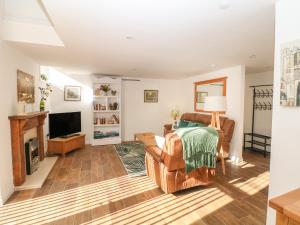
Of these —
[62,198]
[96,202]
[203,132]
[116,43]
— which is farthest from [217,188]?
[116,43]

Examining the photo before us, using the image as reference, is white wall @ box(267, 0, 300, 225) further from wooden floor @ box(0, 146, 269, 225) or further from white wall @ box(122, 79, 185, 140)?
white wall @ box(122, 79, 185, 140)

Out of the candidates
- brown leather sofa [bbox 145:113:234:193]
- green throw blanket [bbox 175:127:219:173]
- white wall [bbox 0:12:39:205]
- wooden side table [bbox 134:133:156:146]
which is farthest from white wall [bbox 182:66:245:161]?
white wall [bbox 0:12:39:205]

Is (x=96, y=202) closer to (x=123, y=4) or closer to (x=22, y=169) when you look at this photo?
(x=22, y=169)

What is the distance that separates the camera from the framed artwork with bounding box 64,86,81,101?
18.1ft

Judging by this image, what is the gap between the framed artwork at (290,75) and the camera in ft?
4.49

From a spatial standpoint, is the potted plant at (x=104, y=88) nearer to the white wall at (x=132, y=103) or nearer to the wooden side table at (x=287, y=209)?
the white wall at (x=132, y=103)

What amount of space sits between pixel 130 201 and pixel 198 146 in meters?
1.27

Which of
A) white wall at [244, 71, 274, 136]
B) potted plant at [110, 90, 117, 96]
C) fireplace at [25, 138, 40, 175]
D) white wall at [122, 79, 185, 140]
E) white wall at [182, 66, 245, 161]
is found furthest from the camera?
white wall at [122, 79, 185, 140]


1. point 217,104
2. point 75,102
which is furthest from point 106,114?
point 217,104

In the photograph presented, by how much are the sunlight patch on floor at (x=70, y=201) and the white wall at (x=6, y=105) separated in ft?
1.17

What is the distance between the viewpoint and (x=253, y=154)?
480 cm

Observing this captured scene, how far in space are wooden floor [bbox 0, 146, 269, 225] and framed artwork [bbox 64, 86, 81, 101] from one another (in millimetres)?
2642

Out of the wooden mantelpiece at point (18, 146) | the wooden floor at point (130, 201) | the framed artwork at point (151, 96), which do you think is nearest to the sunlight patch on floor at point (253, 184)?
the wooden floor at point (130, 201)

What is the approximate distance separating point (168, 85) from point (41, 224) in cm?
571
